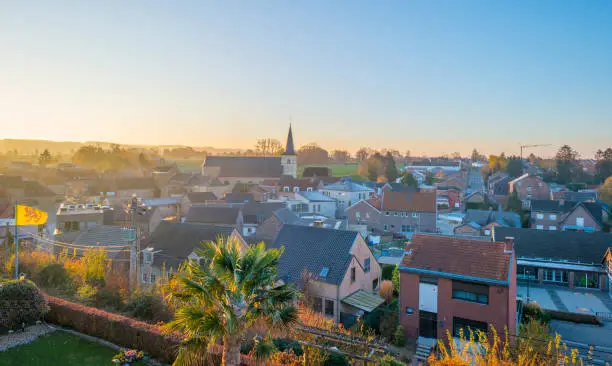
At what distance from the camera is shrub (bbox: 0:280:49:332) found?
13.3 m

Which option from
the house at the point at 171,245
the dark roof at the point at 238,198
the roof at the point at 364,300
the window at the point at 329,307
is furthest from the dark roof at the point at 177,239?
the dark roof at the point at 238,198

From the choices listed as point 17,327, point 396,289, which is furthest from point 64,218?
point 396,289

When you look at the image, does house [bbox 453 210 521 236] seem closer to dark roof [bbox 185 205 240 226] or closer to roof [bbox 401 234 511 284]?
dark roof [bbox 185 205 240 226]

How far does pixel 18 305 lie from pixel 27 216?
5446mm

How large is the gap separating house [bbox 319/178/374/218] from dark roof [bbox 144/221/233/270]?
36.0m

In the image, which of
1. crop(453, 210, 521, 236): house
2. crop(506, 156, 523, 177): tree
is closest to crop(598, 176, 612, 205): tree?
crop(453, 210, 521, 236): house

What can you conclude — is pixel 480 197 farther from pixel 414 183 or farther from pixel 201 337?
pixel 201 337

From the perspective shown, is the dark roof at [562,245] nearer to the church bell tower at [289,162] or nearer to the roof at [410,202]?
the roof at [410,202]

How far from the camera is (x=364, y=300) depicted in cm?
2203

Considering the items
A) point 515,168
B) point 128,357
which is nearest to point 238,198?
point 128,357

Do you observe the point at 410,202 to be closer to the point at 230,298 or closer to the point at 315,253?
the point at 315,253

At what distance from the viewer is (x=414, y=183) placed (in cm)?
7744

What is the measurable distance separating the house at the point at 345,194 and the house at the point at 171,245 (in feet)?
118

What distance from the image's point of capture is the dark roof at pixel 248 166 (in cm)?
8650
